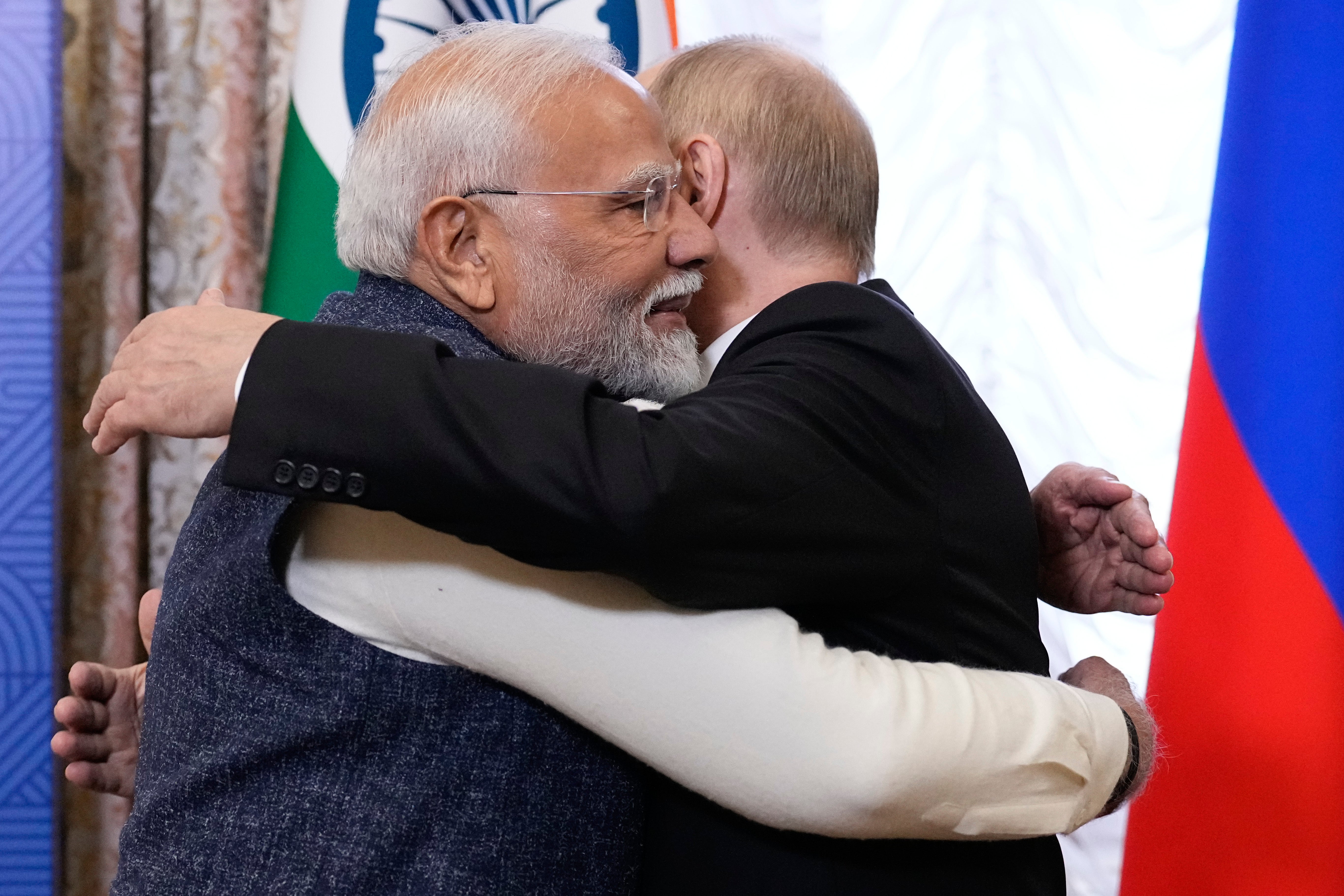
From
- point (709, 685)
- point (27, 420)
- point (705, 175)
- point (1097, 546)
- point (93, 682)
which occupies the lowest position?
point (27, 420)

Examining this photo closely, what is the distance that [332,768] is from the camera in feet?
3.01

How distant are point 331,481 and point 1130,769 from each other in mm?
781

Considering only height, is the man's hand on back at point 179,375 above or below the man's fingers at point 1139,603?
above

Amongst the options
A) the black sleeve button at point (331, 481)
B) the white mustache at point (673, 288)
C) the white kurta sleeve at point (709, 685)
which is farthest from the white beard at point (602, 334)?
the black sleeve button at point (331, 481)

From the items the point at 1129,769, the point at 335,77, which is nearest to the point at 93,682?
the point at 1129,769

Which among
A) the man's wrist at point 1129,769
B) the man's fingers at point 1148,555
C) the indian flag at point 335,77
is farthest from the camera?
the indian flag at point 335,77

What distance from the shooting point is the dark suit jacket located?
0.75 meters

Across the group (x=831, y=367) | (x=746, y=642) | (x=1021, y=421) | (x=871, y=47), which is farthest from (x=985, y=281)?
(x=746, y=642)

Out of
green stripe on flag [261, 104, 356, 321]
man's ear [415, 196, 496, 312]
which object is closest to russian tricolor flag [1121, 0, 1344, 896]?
man's ear [415, 196, 496, 312]

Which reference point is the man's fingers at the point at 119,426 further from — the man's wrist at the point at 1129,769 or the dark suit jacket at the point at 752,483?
the man's wrist at the point at 1129,769

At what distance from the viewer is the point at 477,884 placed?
3.00ft

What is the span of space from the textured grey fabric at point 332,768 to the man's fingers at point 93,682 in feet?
1.40

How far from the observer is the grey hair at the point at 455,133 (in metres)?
1.09

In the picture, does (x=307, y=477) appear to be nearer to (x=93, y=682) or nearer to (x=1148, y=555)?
(x=93, y=682)
